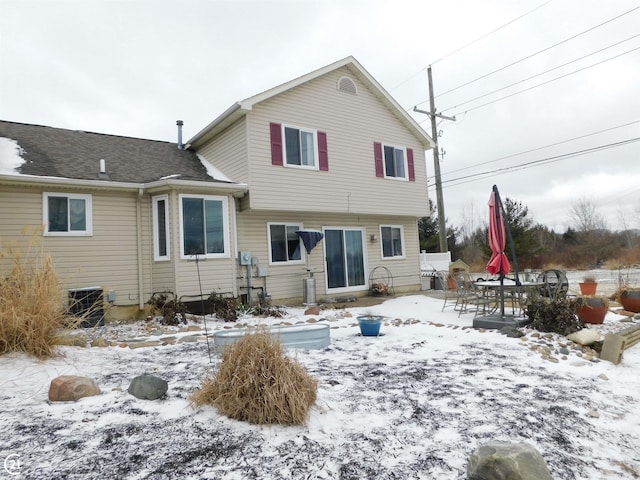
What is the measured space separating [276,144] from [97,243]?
485cm

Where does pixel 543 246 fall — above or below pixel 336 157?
below

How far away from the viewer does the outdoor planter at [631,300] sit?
7840 millimetres

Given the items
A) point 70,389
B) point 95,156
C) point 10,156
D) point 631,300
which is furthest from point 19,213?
point 631,300

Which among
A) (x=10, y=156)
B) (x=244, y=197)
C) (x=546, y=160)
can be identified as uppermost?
(x=546, y=160)

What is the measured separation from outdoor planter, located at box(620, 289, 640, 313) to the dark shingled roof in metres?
9.46

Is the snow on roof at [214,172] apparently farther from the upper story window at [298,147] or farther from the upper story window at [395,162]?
the upper story window at [395,162]

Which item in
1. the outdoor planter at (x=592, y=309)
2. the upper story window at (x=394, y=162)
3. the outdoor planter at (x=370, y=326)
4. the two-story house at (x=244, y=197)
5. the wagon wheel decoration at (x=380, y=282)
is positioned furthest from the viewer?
the upper story window at (x=394, y=162)

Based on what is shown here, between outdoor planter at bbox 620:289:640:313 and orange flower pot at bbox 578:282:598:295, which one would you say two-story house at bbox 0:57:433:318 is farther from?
outdoor planter at bbox 620:289:640:313

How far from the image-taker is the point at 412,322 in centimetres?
721

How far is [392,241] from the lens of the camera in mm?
13430

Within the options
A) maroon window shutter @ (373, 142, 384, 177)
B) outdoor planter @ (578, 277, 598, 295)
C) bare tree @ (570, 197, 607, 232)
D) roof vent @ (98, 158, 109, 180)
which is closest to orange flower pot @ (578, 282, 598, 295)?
outdoor planter @ (578, 277, 598, 295)

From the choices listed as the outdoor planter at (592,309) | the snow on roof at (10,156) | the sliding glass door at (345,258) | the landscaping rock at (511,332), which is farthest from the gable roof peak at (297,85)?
the outdoor planter at (592,309)

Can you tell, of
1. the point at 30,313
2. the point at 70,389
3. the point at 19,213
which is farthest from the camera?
the point at 19,213

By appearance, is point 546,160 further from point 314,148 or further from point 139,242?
point 139,242
